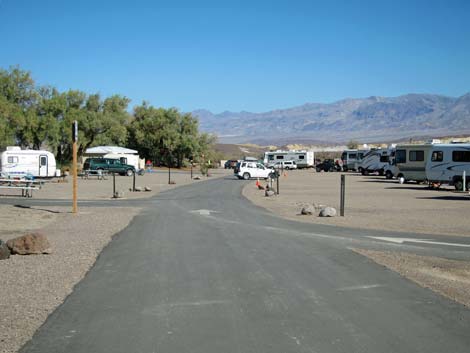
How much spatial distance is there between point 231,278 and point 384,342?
345 cm

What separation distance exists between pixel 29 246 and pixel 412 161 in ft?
110

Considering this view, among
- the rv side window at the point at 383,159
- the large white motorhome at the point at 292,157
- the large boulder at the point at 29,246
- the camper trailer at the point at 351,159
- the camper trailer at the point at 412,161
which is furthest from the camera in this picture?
the large white motorhome at the point at 292,157

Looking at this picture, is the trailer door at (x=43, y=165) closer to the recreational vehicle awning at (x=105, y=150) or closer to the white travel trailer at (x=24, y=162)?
the white travel trailer at (x=24, y=162)

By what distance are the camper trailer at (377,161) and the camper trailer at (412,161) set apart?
11.6m

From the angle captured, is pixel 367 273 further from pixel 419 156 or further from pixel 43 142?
pixel 43 142

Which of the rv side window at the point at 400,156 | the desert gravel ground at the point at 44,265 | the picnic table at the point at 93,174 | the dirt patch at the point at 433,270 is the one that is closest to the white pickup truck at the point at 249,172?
the picnic table at the point at 93,174

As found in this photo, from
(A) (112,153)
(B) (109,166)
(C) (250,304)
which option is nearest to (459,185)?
(C) (250,304)

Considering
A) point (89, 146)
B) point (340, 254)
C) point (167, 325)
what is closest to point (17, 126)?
point (89, 146)

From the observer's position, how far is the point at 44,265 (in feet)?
33.5

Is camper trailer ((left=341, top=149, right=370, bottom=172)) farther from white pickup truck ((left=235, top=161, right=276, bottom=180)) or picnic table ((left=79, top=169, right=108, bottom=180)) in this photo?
picnic table ((left=79, top=169, right=108, bottom=180))

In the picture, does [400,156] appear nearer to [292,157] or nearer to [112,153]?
[112,153]

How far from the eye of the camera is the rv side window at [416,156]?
129ft

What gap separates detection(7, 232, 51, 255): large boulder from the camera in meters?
11.3

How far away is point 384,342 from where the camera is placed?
19.0 ft
